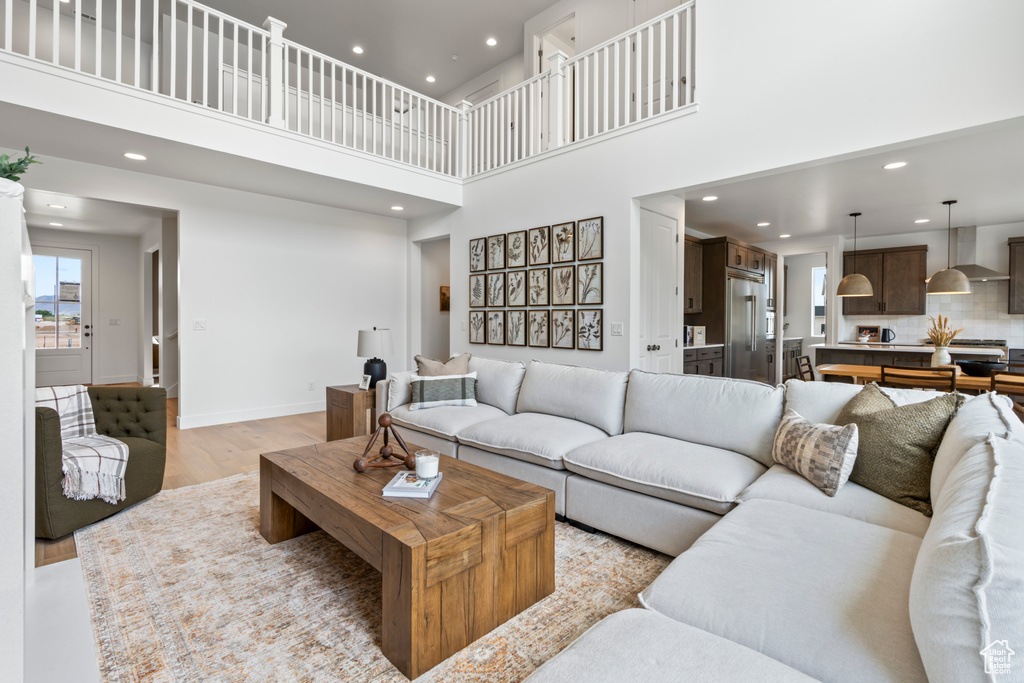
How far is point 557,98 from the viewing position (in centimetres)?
479

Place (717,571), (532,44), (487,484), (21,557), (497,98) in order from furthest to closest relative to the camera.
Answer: (532,44) < (497,98) < (487,484) < (717,571) < (21,557)

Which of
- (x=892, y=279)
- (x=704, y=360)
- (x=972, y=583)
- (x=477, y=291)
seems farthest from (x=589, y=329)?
(x=892, y=279)

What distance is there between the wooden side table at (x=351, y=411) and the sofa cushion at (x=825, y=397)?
10.2 feet

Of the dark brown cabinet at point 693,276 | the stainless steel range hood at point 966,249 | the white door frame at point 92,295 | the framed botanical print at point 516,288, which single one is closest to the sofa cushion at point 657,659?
the framed botanical print at point 516,288

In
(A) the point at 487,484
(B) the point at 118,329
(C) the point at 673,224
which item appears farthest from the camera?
(B) the point at 118,329

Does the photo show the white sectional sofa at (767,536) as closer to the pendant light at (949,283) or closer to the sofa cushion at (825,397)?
the sofa cushion at (825,397)

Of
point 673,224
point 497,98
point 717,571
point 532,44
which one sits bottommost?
point 717,571

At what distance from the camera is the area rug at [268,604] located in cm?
153

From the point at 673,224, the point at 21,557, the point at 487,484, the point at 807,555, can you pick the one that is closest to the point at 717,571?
the point at 807,555

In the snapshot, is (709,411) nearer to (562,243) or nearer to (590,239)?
(590,239)

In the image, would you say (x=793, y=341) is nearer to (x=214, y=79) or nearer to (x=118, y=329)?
(x=214, y=79)

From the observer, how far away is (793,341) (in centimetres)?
841

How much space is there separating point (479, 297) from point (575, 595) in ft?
13.3

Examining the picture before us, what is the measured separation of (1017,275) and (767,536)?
7.28 m
